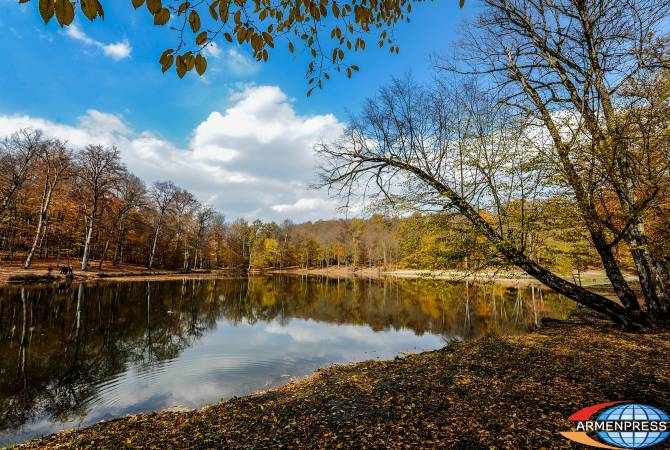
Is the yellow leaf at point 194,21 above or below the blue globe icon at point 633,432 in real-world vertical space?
above

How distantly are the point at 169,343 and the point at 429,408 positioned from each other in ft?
36.7

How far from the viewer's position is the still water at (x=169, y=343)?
689 cm

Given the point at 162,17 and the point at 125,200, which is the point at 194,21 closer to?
the point at 162,17

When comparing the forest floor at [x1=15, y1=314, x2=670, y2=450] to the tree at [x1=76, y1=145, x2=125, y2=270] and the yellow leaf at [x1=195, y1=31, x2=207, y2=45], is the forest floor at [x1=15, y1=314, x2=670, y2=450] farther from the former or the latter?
the tree at [x1=76, y1=145, x2=125, y2=270]

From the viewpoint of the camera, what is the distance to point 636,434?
336 cm

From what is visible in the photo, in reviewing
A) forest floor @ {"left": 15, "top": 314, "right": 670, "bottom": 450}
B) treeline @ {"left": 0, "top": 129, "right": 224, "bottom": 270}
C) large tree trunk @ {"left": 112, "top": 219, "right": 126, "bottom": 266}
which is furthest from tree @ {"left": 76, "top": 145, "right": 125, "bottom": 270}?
forest floor @ {"left": 15, "top": 314, "right": 670, "bottom": 450}

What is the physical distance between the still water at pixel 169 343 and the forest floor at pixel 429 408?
2.17m

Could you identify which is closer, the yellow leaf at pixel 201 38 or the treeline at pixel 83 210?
the yellow leaf at pixel 201 38

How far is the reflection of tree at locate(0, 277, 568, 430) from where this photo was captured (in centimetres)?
725

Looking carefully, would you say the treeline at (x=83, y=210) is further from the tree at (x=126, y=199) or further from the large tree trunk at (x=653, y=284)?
the large tree trunk at (x=653, y=284)

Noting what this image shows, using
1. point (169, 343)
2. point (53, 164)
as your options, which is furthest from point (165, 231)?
point (169, 343)

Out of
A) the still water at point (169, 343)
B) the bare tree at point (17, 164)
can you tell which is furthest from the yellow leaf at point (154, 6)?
the bare tree at point (17, 164)

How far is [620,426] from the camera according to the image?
3.58 metres

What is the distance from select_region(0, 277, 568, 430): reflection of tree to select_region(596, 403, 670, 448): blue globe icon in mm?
5021
